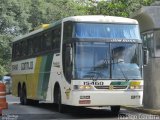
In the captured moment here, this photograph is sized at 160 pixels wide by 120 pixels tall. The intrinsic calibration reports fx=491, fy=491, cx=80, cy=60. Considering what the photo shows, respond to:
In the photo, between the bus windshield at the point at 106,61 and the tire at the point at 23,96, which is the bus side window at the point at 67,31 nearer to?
the bus windshield at the point at 106,61

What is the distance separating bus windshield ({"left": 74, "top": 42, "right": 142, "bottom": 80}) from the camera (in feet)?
55.7

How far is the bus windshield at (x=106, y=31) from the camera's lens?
686 inches

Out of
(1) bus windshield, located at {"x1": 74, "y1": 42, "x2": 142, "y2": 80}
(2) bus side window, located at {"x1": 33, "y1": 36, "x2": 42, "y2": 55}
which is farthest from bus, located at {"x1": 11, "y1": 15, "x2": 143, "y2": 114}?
(2) bus side window, located at {"x1": 33, "y1": 36, "x2": 42, "y2": 55}

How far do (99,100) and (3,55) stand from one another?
111 feet

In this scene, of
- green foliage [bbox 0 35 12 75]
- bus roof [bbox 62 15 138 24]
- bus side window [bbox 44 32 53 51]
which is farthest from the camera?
green foliage [bbox 0 35 12 75]

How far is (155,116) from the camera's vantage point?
1819 centimetres

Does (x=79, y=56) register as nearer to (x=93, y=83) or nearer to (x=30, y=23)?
(x=93, y=83)

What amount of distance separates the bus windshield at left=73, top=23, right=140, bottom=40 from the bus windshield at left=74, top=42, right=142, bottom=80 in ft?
1.10

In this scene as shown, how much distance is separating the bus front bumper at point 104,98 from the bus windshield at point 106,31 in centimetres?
202

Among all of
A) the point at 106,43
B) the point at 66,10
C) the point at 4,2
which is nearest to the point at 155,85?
the point at 106,43

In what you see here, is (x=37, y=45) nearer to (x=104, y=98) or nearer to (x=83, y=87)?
(x=83, y=87)

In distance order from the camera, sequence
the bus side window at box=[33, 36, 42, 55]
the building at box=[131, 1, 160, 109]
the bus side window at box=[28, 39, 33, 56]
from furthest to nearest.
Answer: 1. the bus side window at box=[28, 39, 33, 56]
2. the bus side window at box=[33, 36, 42, 55]
3. the building at box=[131, 1, 160, 109]

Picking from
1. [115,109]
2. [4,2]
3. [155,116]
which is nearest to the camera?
[155,116]

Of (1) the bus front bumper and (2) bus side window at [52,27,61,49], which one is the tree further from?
(1) the bus front bumper
